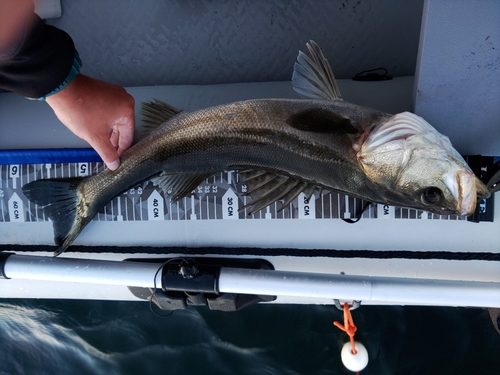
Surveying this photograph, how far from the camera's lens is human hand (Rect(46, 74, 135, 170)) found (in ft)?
5.82

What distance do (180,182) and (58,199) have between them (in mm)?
634

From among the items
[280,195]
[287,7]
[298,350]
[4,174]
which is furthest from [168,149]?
[298,350]

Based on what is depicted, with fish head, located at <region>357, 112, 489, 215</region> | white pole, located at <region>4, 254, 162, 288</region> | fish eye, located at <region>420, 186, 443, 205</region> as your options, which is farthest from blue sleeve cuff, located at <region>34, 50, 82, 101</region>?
fish eye, located at <region>420, 186, 443, 205</region>

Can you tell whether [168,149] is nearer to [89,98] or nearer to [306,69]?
[89,98]

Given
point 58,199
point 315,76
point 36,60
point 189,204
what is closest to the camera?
point 36,60

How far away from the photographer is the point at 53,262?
2.08 m

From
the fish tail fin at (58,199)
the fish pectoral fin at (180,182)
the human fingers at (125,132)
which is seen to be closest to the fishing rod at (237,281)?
the fish tail fin at (58,199)

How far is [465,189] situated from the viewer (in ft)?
4.98

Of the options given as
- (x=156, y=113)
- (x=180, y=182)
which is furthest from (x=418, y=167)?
(x=156, y=113)

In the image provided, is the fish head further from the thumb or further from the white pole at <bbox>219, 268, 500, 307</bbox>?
the thumb

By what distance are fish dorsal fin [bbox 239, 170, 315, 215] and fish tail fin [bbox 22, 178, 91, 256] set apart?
883 millimetres

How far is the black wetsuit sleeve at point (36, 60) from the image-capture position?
4.70ft

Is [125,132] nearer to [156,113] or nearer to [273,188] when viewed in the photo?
[156,113]

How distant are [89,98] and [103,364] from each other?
92.6 inches
